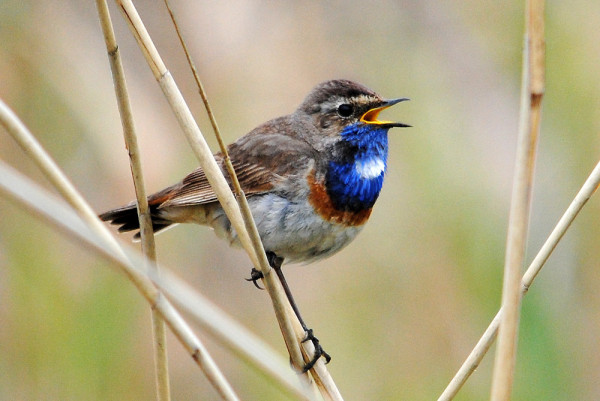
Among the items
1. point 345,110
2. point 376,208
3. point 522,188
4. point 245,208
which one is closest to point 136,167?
point 245,208

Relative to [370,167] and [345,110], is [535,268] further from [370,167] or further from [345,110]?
[345,110]

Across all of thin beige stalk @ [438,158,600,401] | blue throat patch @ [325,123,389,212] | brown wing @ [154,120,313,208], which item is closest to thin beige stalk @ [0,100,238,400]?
thin beige stalk @ [438,158,600,401]

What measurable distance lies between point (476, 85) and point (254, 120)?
109cm

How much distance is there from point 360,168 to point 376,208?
0.54 meters

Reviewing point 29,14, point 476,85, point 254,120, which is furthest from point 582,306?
point 29,14

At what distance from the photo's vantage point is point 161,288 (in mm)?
1943

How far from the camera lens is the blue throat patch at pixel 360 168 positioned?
3309 mm

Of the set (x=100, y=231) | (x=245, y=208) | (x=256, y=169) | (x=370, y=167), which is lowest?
(x=370, y=167)

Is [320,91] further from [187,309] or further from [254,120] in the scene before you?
[187,309]

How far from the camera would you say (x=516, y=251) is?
173cm

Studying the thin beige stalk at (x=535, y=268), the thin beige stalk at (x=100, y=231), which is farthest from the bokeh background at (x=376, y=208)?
the thin beige stalk at (x=100, y=231)

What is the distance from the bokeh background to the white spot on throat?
232mm

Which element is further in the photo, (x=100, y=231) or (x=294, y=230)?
(x=294, y=230)

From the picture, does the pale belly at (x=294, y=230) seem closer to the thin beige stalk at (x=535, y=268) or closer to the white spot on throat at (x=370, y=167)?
the white spot on throat at (x=370, y=167)
